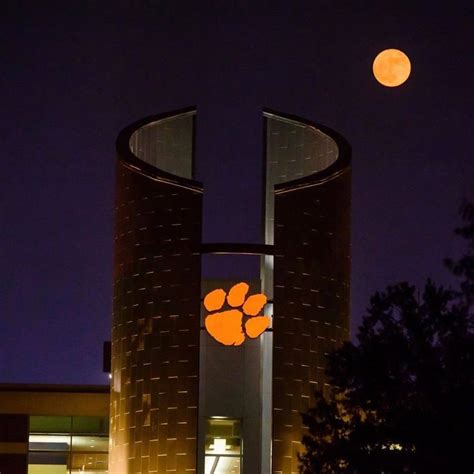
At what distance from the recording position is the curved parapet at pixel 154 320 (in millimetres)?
38375

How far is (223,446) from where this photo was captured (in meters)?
38.8

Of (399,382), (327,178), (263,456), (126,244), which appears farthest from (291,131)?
(399,382)

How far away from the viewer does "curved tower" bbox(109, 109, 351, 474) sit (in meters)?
38.4

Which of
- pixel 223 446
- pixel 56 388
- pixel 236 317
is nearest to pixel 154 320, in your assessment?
pixel 236 317

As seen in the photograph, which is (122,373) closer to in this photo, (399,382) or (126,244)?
(126,244)

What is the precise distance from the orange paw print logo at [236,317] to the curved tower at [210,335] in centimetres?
15

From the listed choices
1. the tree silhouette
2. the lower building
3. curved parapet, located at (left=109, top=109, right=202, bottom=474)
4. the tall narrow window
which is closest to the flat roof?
the lower building

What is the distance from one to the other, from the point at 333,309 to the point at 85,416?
11.0m

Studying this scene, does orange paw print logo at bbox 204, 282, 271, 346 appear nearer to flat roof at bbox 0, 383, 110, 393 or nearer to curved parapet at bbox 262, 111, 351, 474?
curved parapet at bbox 262, 111, 351, 474

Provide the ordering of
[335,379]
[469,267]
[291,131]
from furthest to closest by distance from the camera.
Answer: [291,131], [335,379], [469,267]

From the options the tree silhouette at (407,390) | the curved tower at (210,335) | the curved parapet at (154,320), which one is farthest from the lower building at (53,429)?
the tree silhouette at (407,390)

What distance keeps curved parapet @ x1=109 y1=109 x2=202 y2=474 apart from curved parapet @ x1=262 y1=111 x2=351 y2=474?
76.5 inches

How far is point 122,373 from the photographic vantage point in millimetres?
39844

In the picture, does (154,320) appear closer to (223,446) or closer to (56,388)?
(223,446)
